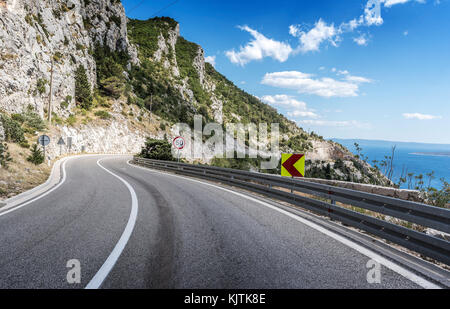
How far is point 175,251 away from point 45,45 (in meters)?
49.8

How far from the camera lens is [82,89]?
4684 centimetres

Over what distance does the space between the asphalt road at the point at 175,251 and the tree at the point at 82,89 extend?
1908 inches

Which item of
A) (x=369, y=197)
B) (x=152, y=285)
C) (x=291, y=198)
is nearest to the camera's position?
(x=152, y=285)

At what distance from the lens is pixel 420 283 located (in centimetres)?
276

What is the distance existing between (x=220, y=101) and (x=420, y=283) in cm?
11587

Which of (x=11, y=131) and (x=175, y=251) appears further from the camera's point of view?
(x=11, y=131)

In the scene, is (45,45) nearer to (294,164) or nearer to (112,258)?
(294,164)

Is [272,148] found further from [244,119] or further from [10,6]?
[10,6]

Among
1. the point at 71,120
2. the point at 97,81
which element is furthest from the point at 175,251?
the point at 97,81

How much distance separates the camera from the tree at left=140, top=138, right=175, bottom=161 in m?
27.5

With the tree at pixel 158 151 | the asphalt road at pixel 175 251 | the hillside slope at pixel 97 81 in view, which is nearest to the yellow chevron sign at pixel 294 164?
the asphalt road at pixel 175 251

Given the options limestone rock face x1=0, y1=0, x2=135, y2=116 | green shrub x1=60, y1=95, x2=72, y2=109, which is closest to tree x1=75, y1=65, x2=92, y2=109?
limestone rock face x1=0, y1=0, x2=135, y2=116
